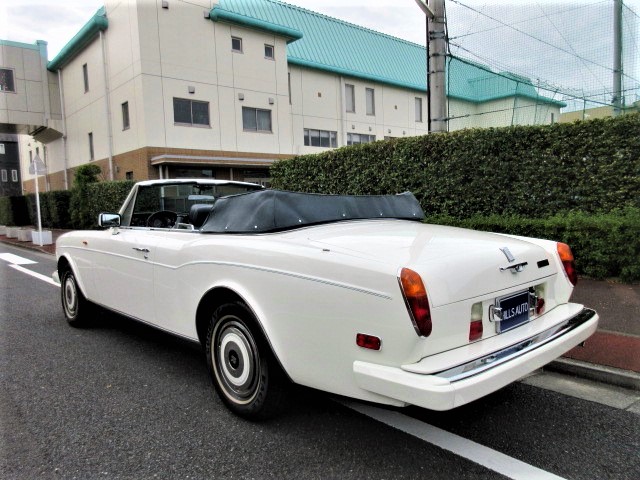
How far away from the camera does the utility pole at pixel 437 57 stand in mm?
7691

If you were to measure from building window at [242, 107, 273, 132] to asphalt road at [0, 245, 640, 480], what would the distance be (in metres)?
Result: 19.4

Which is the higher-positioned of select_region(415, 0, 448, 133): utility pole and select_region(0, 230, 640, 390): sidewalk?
select_region(415, 0, 448, 133): utility pole

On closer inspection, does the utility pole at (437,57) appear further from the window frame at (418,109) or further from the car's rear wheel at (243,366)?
the window frame at (418,109)

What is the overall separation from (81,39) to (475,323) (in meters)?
24.6

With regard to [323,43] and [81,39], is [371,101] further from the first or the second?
[81,39]

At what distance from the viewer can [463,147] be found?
7711 mm

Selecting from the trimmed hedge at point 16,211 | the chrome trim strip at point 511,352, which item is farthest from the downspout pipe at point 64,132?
the chrome trim strip at point 511,352

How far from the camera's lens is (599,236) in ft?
19.6

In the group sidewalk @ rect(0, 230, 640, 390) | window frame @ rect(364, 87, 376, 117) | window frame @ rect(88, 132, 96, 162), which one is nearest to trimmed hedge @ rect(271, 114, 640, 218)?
sidewalk @ rect(0, 230, 640, 390)

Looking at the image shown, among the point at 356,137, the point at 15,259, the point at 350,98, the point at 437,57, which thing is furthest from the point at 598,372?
the point at 350,98

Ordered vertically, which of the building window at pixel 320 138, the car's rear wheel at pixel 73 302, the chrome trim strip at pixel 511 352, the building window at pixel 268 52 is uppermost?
the building window at pixel 268 52

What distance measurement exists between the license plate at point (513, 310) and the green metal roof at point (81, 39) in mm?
22435

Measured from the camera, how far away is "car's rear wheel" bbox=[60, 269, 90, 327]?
511 cm

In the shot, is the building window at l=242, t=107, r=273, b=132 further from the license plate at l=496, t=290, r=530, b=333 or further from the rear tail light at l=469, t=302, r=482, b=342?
the rear tail light at l=469, t=302, r=482, b=342
